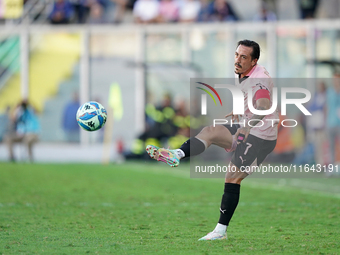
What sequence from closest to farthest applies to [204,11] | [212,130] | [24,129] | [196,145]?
[196,145]
[212,130]
[24,129]
[204,11]

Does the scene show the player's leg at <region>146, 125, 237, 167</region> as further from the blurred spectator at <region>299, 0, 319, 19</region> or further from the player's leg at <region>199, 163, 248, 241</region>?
the blurred spectator at <region>299, 0, 319, 19</region>

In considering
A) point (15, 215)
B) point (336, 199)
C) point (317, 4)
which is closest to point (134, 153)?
point (317, 4)

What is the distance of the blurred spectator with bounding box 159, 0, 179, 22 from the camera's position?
22094 mm

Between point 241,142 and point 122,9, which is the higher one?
point 122,9

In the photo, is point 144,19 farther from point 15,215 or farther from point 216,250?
point 216,250

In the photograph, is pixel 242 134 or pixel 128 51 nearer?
pixel 242 134

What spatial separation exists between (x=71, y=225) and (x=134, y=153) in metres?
13.0

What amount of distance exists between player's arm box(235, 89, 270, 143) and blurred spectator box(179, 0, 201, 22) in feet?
53.8

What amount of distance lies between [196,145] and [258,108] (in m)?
0.73

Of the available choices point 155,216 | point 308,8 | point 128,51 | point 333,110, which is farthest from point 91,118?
point 308,8

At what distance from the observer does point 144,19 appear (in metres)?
22.4

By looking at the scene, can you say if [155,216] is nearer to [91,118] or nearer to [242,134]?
[91,118]

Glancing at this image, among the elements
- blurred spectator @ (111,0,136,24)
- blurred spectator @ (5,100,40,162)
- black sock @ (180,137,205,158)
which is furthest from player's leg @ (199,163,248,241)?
blurred spectator @ (111,0,136,24)

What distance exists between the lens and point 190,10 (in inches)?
868
